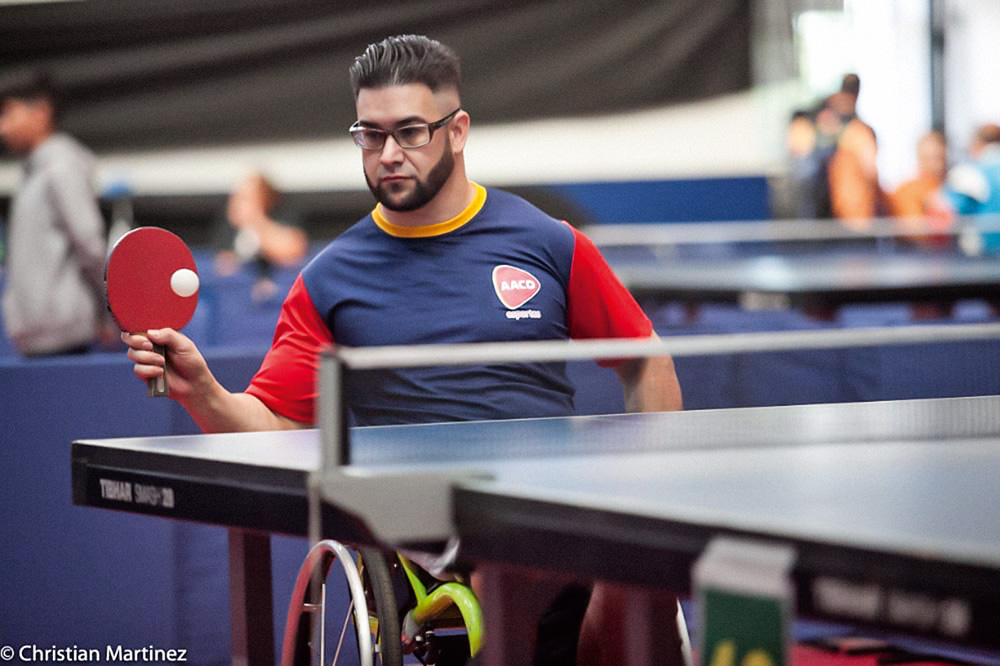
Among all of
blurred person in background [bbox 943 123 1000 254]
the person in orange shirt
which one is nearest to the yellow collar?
blurred person in background [bbox 943 123 1000 254]

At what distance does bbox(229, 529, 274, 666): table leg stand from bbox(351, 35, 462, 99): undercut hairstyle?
2.57 ft

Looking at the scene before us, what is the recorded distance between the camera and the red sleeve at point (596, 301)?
257cm

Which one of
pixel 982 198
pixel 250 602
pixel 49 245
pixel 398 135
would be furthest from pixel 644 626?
pixel 982 198

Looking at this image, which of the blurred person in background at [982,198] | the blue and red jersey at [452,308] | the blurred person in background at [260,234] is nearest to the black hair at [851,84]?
the blurred person in background at [982,198]

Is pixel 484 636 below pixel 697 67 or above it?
below

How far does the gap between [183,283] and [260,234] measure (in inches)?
268

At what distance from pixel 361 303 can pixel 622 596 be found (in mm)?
753

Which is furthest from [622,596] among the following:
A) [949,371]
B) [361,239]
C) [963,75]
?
[963,75]

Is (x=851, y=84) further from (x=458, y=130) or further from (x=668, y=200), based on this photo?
(x=458, y=130)

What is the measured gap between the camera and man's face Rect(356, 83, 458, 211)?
7.97 ft

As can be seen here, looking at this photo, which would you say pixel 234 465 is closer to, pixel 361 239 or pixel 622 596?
pixel 622 596

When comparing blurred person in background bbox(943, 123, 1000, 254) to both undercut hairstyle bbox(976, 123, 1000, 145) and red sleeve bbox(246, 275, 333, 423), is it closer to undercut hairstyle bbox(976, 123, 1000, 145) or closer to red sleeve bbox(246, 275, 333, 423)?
undercut hairstyle bbox(976, 123, 1000, 145)

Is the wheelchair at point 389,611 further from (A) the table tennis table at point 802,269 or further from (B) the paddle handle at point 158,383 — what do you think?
(A) the table tennis table at point 802,269

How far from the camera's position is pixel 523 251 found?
8.45 ft
